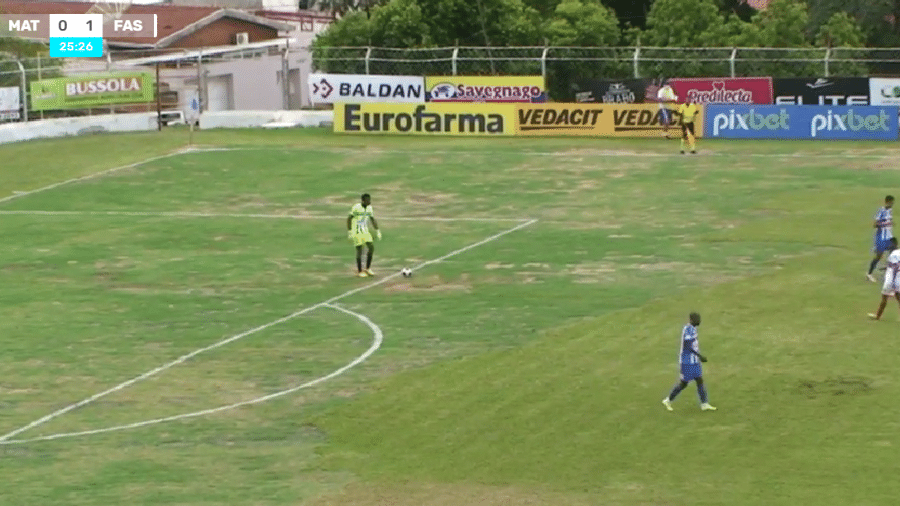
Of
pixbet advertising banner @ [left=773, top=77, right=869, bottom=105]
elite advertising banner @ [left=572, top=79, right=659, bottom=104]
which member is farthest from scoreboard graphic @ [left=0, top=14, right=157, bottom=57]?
pixbet advertising banner @ [left=773, top=77, right=869, bottom=105]

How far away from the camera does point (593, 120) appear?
2502 inches

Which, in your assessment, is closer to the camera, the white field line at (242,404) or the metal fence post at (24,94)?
the white field line at (242,404)

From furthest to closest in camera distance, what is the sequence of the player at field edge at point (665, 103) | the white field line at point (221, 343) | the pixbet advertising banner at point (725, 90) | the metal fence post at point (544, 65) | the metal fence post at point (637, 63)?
the metal fence post at point (544, 65) < the metal fence post at point (637, 63) < the pixbet advertising banner at point (725, 90) < the player at field edge at point (665, 103) < the white field line at point (221, 343)

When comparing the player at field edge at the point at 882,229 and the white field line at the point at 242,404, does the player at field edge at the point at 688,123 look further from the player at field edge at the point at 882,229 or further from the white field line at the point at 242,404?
the white field line at the point at 242,404

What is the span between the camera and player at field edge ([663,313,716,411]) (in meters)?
24.8

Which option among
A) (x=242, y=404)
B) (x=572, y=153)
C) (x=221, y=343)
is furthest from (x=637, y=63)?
(x=242, y=404)

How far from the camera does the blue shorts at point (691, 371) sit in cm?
2492

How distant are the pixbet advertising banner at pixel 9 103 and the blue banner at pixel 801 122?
27.8 meters

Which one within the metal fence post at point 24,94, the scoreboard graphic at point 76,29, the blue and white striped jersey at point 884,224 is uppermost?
the scoreboard graphic at point 76,29

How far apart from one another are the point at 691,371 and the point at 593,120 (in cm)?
3933

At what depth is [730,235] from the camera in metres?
42.4

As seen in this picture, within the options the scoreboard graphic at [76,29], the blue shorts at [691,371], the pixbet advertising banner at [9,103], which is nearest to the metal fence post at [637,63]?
the pixbet advertising banner at [9,103]

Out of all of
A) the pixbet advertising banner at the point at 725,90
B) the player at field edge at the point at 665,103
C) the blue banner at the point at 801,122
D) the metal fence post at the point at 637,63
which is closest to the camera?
the blue banner at the point at 801,122

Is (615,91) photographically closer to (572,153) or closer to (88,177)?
(572,153)
